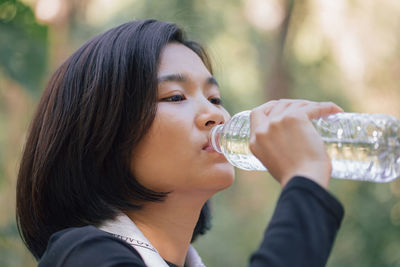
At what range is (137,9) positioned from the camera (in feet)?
22.1

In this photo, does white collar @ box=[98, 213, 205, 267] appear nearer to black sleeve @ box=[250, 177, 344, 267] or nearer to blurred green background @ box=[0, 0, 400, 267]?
black sleeve @ box=[250, 177, 344, 267]

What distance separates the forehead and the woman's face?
0.06 ft

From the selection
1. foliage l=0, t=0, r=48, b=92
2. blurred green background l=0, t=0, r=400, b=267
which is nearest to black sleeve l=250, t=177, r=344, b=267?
blurred green background l=0, t=0, r=400, b=267

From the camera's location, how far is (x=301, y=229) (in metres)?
0.92

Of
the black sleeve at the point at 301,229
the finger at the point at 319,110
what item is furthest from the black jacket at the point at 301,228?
the finger at the point at 319,110

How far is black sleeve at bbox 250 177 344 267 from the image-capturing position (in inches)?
35.7

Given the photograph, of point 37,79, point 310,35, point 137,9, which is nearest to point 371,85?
point 310,35

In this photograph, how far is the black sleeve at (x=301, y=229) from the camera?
907 mm

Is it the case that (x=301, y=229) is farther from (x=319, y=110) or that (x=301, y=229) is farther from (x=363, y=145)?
(x=363, y=145)

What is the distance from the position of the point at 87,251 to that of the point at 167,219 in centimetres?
43

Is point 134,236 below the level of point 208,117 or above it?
below

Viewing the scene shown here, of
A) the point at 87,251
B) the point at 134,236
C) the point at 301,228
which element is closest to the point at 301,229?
the point at 301,228

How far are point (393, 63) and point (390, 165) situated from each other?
4.53 metres

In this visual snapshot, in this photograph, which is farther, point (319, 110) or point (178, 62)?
point (178, 62)
